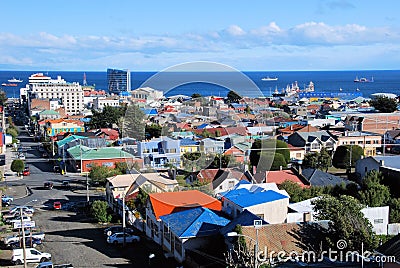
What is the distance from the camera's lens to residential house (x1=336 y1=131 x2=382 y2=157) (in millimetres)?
10891

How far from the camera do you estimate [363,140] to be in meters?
11.2

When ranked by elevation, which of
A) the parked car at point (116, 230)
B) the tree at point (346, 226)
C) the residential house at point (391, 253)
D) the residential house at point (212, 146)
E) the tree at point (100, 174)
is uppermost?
the residential house at point (212, 146)

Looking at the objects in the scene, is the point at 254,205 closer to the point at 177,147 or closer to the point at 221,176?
the point at 221,176

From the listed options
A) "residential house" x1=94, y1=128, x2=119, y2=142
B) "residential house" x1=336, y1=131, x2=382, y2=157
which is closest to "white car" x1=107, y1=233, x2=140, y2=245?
"residential house" x1=336, y1=131, x2=382, y2=157

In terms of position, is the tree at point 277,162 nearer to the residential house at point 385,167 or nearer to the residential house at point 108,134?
the residential house at point 385,167

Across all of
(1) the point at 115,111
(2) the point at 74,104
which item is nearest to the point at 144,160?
(1) the point at 115,111

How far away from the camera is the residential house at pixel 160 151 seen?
6961 millimetres

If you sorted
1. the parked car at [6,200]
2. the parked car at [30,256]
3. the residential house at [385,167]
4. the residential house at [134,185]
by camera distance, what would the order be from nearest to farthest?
the parked car at [30,256]
the residential house at [134,185]
the residential house at [385,167]
the parked car at [6,200]

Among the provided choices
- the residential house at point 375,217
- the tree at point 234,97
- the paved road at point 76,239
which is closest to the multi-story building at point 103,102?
the tree at point 234,97

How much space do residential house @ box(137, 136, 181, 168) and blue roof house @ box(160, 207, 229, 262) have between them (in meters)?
2.18

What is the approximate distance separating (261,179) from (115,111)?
9.79 metres

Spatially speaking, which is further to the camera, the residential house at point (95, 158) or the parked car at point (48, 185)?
the residential house at point (95, 158)

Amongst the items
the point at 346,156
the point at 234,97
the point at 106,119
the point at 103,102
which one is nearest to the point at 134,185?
the point at 346,156

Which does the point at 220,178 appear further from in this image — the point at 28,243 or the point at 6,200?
the point at 6,200
